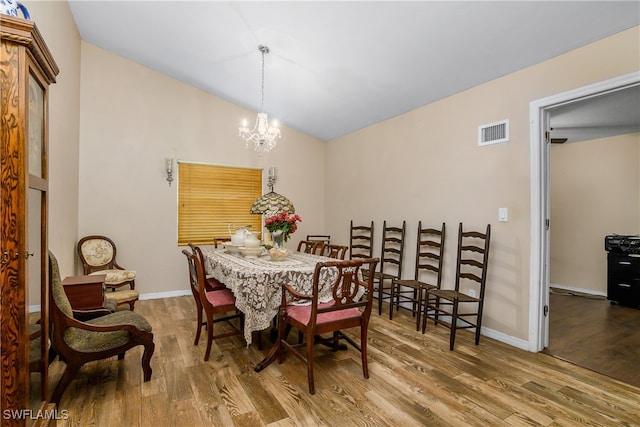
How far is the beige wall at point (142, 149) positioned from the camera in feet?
13.3

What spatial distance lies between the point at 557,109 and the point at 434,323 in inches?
92.4

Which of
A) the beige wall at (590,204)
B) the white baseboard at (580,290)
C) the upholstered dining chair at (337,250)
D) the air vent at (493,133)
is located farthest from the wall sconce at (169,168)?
the white baseboard at (580,290)

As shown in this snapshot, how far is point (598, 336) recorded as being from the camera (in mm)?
3135

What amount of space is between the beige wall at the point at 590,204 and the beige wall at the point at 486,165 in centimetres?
313

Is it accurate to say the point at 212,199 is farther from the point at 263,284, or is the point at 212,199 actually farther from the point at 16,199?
the point at 16,199

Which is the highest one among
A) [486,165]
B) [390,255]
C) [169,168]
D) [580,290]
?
[169,168]

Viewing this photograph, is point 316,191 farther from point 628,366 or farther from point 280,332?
point 628,366

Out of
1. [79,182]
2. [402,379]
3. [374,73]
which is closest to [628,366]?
[402,379]

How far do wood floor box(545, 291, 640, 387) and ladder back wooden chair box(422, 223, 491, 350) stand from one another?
0.66 meters

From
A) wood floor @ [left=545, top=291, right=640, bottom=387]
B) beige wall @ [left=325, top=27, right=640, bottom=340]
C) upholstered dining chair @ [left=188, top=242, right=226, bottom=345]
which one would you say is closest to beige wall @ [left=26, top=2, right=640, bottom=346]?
beige wall @ [left=325, top=27, right=640, bottom=340]

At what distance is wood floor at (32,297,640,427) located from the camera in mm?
1860

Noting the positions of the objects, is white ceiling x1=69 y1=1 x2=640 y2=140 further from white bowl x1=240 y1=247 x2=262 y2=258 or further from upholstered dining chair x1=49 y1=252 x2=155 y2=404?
upholstered dining chair x1=49 y1=252 x2=155 y2=404

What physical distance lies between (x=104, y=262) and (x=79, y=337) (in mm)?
2209

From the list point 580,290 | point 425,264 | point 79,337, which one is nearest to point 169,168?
point 79,337
